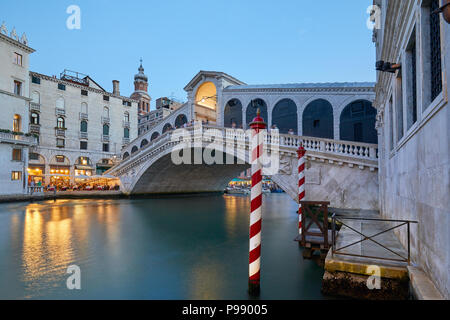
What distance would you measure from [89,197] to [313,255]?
59.4 ft

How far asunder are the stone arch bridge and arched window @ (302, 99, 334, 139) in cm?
105

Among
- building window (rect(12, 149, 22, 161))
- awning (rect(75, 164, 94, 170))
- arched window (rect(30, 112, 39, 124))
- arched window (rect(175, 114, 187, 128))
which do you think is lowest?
awning (rect(75, 164, 94, 170))

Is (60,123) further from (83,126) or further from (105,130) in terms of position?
(105,130)

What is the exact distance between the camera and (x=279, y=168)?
10359 mm

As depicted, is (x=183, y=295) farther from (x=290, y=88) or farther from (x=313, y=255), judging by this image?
(x=290, y=88)

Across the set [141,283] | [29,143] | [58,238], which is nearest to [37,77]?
[29,143]

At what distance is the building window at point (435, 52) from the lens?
2932mm

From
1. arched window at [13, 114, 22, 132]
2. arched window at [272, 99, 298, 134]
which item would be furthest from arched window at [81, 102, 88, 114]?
arched window at [272, 99, 298, 134]

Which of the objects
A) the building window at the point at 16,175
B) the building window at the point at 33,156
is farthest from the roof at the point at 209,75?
the building window at the point at 33,156

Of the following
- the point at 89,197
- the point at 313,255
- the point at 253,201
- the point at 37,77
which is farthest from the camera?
the point at 37,77

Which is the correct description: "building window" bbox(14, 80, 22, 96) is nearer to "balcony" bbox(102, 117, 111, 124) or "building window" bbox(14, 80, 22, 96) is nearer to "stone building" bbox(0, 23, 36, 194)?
"stone building" bbox(0, 23, 36, 194)

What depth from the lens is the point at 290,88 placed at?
1362 centimetres

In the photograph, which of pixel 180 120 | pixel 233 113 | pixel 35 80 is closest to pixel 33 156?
pixel 35 80

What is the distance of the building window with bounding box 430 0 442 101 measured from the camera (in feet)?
9.62
